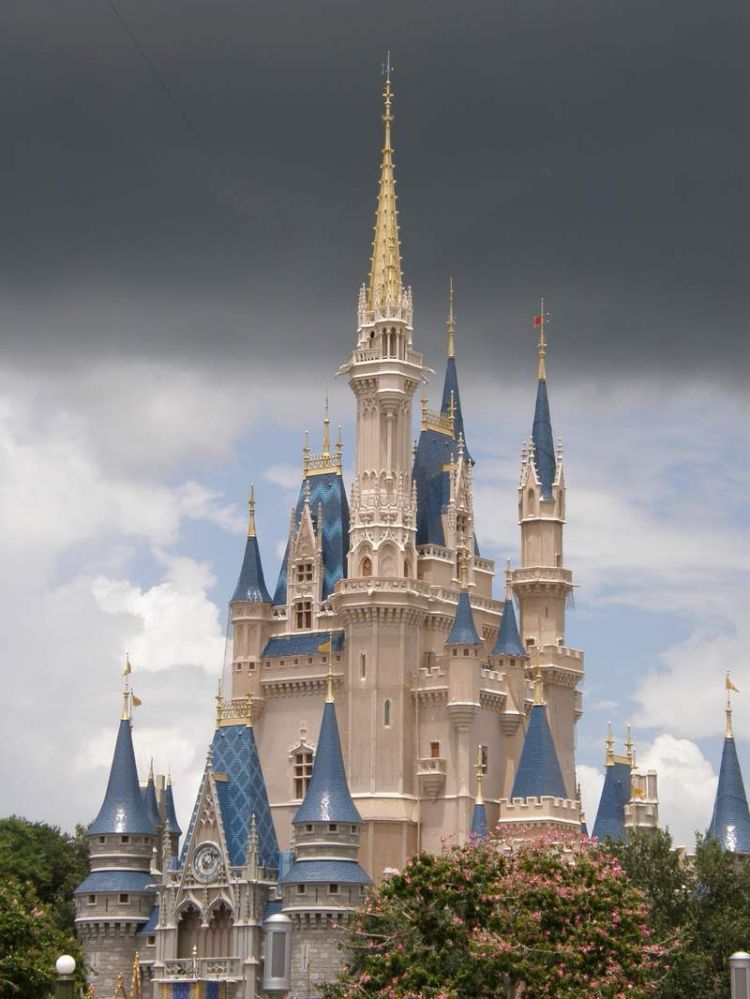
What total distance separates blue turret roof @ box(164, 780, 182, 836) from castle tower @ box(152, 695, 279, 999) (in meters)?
8.91

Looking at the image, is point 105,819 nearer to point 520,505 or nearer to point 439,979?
point 520,505

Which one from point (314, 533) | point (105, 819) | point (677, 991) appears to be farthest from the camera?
point (314, 533)

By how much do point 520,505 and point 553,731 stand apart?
35.7 feet

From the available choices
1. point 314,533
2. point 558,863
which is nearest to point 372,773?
point 314,533

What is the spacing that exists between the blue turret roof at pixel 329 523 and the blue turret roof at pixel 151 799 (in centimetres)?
1003

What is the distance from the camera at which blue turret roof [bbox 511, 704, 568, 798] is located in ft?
319

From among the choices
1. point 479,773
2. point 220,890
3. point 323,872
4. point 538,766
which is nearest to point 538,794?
point 538,766

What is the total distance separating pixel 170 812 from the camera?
10775 cm

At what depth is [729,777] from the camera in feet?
333

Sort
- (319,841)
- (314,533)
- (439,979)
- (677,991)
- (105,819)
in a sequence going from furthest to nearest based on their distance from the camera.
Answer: (314,533) < (105,819) < (319,841) < (677,991) < (439,979)

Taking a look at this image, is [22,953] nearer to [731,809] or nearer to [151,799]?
[151,799]

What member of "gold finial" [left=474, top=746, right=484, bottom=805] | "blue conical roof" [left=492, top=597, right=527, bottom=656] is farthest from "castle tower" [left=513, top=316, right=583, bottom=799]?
"gold finial" [left=474, top=746, right=484, bottom=805]

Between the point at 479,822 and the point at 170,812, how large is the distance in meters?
18.0

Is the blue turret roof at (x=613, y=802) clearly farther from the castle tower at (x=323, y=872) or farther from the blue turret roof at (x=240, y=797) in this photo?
the blue turret roof at (x=240, y=797)
